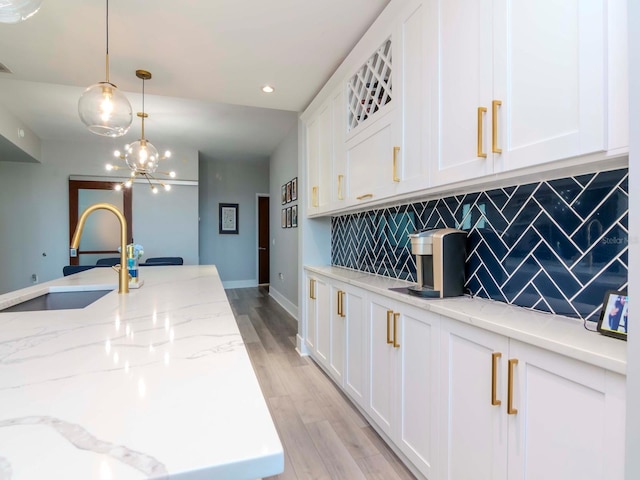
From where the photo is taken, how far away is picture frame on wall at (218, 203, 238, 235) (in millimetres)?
7098

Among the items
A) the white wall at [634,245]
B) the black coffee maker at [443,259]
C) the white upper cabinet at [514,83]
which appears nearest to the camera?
the white wall at [634,245]

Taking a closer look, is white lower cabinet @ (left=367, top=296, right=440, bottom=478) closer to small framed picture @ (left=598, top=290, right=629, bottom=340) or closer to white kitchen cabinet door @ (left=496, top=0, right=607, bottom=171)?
small framed picture @ (left=598, top=290, right=629, bottom=340)

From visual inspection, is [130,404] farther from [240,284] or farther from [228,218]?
[240,284]

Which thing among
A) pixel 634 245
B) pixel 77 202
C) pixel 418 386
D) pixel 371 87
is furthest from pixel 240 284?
pixel 634 245

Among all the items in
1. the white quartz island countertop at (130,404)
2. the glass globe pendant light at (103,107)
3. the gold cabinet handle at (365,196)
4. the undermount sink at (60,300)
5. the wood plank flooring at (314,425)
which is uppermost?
the glass globe pendant light at (103,107)

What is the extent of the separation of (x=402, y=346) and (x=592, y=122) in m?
1.21

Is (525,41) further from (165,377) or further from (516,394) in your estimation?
(165,377)

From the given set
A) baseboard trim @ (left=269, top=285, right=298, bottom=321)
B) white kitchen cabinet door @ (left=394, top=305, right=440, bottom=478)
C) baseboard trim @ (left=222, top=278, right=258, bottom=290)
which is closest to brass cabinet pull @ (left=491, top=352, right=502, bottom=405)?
white kitchen cabinet door @ (left=394, top=305, right=440, bottom=478)

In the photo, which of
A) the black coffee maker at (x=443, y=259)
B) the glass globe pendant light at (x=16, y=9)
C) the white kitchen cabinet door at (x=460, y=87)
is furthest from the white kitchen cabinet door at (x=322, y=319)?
the glass globe pendant light at (x=16, y=9)

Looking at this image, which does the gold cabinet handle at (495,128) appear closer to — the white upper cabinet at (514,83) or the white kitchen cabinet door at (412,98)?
the white upper cabinet at (514,83)

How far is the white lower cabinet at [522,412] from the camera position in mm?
867

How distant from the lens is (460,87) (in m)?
1.39

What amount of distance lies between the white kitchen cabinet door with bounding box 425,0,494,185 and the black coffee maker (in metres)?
0.26

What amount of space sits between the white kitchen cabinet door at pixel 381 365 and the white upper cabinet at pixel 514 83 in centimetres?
81
